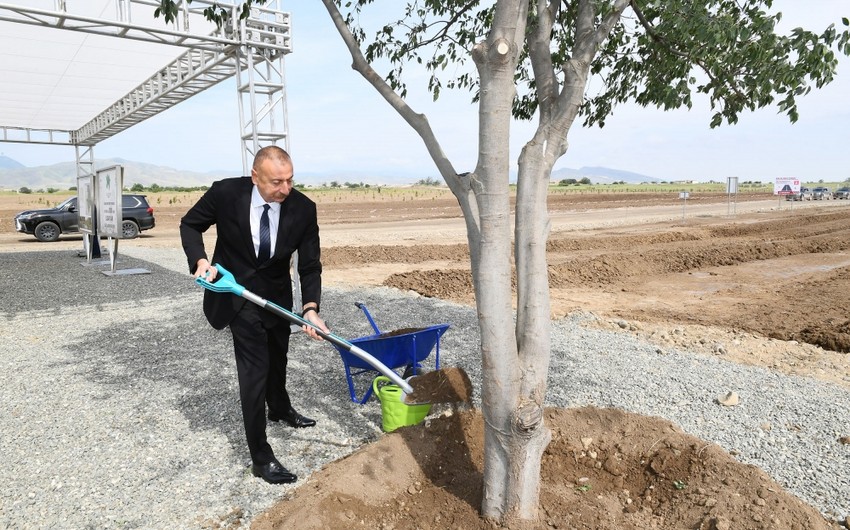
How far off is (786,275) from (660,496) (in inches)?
442

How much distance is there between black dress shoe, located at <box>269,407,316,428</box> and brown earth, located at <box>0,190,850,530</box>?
2.43 feet

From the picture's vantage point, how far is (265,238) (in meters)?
3.16

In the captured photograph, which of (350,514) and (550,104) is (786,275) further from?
(350,514)

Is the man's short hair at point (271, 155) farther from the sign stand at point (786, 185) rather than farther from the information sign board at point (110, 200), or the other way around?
the sign stand at point (786, 185)

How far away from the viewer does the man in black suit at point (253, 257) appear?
10.2 ft

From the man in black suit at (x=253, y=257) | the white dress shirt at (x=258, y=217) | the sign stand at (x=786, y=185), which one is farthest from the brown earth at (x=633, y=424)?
the sign stand at (x=786, y=185)

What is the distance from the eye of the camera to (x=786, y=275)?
1164cm

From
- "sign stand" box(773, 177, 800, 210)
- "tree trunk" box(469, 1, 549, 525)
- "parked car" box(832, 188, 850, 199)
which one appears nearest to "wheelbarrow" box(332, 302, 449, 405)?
"tree trunk" box(469, 1, 549, 525)

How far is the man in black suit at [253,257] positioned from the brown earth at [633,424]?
21.8 inches

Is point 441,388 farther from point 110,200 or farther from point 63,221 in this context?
point 63,221

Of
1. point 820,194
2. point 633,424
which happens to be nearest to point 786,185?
point 820,194

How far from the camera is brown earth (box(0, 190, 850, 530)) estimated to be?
8.59ft

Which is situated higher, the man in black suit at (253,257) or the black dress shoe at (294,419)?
the man in black suit at (253,257)

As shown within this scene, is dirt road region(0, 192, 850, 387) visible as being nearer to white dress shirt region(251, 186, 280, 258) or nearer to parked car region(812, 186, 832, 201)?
white dress shirt region(251, 186, 280, 258)
